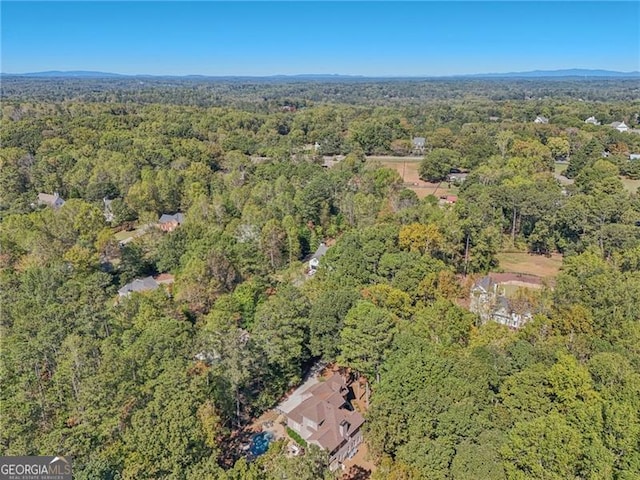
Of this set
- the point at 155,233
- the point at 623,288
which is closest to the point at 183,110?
the point at 155,233

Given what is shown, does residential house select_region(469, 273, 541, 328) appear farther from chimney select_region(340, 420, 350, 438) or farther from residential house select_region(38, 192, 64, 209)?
residential house select_region(38, 192, 64, 209)

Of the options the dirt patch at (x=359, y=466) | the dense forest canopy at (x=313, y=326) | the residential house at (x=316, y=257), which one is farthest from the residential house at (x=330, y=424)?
the residential house at (x=316, y=257)

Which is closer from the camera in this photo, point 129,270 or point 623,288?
point 623,288

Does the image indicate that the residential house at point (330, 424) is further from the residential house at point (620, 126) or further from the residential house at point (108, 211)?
the residential house at point (620, 126)

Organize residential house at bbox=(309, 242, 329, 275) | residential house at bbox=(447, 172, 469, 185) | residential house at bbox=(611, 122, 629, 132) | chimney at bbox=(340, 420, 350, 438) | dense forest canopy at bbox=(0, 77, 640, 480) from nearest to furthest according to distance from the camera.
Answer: dense forest canopy at bbox=(0, 77, 640, 480) → chimney at bbox=(340, 420, 350, 438) → residential house at bbox=(309, 242, 329, 275) → residential house at bbox=(447, 172, 469, 185) → residential house at bbox=(611, 122, 629, 132)

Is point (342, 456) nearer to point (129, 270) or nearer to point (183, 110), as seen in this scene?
point (129, 270)

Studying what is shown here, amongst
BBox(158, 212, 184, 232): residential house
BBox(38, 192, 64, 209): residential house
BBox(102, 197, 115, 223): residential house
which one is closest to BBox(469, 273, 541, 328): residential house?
BBox(158, 212, 184, 232): residential house

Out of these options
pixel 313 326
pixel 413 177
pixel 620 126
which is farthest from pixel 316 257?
pixel 620 126

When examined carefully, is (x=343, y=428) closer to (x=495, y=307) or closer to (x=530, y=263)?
(x=495, y=307)
